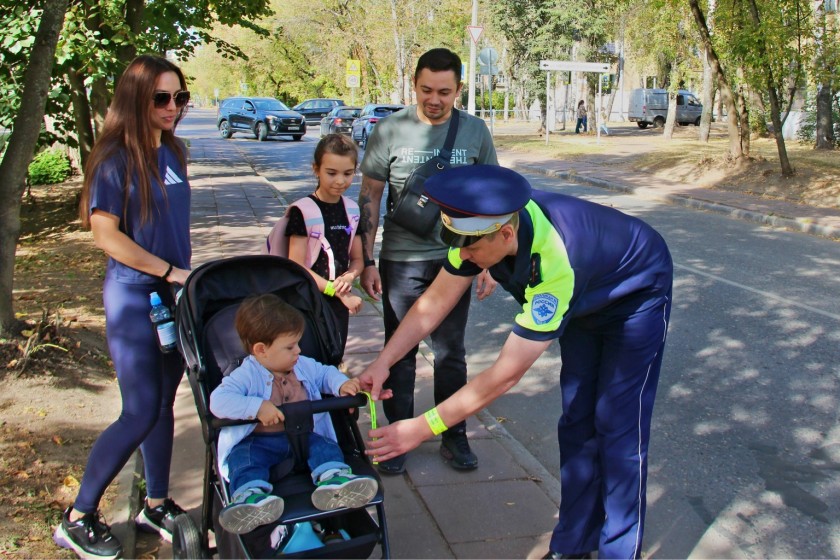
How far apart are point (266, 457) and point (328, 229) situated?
5.22 feet

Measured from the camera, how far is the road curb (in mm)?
12569

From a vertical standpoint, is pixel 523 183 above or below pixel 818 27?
below

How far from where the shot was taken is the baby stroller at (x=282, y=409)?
8.93 feet

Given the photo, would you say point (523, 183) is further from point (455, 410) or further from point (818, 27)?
point (818, 27)

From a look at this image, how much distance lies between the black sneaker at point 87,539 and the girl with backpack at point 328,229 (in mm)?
1450

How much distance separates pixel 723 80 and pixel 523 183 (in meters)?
17.6

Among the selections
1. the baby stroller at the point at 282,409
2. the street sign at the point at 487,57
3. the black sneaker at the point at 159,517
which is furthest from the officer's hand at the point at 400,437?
the street sign at the point at 487,57

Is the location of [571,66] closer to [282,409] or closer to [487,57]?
[487,57]

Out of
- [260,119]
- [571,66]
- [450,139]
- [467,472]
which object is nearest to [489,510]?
[467,472]

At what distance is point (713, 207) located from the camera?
48.5ft

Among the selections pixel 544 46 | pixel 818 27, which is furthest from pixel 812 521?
pixel 544 46

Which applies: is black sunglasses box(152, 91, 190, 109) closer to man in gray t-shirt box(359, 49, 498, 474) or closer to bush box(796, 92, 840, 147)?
man in gray t-shirt box(359, 49, 498, 474)

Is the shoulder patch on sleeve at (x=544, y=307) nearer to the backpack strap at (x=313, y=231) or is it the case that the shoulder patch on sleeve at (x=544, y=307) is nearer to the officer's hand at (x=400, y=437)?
the officer's hand at (x=400, y=437)

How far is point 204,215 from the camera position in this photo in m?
13.1
